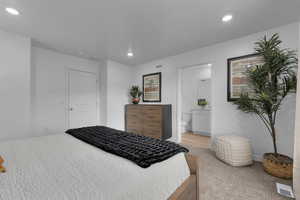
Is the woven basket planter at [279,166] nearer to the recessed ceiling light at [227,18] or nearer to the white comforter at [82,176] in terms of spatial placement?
the white comforter at [82,176]

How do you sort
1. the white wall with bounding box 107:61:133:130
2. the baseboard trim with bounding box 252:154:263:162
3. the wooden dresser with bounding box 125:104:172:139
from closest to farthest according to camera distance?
the baseboard trim with bounding box 252:154:263:162
the wooden dresser with bounding box 125:104:172:139
the white wall with bounding box 107:61:133:130

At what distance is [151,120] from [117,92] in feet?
5.03

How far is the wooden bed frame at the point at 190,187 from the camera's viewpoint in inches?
39.6

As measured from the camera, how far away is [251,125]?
239 cm

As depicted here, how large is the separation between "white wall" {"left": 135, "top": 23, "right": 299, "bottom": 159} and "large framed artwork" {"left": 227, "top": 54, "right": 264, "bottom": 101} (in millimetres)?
93

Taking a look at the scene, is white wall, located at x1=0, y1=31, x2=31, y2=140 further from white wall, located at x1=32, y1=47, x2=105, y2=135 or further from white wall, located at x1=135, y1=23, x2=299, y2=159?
white wall, located at x1=135, y1=23, x2=299, y2=159

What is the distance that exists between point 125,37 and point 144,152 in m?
2.29

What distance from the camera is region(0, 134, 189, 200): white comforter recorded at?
0.67 m

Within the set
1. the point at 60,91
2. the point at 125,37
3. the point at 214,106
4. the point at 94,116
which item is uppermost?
the point at 125,37

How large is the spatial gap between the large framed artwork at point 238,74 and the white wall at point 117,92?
3.08 metres

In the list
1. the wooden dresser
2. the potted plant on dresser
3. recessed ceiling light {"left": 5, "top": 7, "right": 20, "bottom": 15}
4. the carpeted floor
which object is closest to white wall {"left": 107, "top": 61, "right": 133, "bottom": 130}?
the potted plant on dresser

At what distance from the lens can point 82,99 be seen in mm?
3678

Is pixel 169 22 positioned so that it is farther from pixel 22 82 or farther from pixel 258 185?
pixel 22 82

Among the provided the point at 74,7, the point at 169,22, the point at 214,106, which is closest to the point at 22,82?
the point at 74,7
